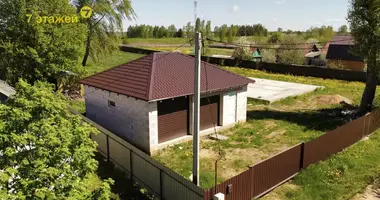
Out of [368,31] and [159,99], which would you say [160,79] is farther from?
[368,31]

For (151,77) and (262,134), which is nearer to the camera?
(151,77)

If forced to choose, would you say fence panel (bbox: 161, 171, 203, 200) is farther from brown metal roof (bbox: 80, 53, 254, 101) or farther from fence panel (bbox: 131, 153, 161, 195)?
brown metal roof (bbox: 80, 53, 254, 101)

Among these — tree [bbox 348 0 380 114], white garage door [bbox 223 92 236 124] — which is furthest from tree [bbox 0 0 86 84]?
tree [bbox 348 0 380 114]

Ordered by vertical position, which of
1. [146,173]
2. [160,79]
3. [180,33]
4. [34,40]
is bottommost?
[146,173]

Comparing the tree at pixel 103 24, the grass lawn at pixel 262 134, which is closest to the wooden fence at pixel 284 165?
the grass lawn at pixel 262 134

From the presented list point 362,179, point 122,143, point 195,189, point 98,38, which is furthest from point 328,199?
point 98,38

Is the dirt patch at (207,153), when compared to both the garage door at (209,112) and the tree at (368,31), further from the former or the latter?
the tree at (368,31)

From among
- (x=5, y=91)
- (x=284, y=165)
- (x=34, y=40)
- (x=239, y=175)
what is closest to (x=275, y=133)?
(x=284, y=165)
